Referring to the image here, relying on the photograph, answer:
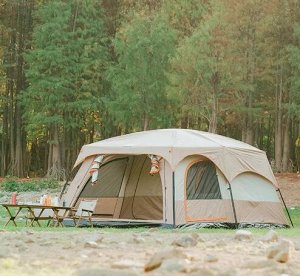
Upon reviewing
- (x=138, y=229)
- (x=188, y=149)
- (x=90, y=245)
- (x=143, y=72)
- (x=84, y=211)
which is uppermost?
(x=143, y=72)

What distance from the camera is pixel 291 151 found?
34.8 m

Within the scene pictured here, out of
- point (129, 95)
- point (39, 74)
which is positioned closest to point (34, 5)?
point (39, 74)

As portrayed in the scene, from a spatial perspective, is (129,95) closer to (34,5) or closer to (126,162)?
(34,5)

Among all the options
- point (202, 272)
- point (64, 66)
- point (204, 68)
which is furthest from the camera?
point (64, 66)

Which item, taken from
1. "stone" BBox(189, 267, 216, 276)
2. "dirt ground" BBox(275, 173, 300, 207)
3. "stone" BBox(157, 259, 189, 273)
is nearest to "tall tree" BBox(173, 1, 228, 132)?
"dirt ground" BBox(275, 173, 300, 207)

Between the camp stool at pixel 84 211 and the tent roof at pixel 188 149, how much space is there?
98 cm

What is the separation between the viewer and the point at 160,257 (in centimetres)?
640

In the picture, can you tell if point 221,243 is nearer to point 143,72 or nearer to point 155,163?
point 155,163

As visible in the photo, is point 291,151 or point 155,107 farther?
point 291,151

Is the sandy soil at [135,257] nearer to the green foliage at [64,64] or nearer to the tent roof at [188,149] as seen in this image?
the tent roof at [188,149]

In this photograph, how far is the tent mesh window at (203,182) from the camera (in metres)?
14.4

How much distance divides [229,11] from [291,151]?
10.7 metres

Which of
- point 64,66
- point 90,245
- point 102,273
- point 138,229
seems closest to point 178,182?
point 138,229

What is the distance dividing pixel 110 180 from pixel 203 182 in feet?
7.92
